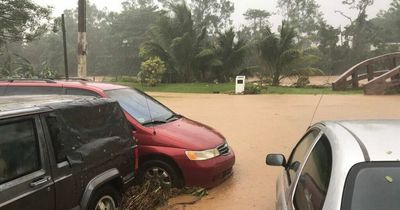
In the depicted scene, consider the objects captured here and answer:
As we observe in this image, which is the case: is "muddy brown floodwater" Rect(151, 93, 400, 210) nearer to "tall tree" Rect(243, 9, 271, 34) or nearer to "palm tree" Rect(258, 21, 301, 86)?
"palm tree" Rect(258, 21, 301, 86)

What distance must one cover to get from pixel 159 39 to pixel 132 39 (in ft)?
89.8

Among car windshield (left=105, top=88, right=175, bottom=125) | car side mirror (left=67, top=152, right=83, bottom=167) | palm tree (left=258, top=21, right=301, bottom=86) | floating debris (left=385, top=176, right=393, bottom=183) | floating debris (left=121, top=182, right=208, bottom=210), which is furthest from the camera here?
palm tree (left=258, top=21, right=301, bottom=86)

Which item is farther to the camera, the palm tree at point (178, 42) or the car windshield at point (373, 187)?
the palm tree at point (178, 42)

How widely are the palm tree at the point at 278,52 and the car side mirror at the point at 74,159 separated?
25.8 m

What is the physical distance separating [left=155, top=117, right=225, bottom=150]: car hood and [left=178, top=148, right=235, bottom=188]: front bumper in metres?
0.21

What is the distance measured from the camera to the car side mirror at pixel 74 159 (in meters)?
4.20

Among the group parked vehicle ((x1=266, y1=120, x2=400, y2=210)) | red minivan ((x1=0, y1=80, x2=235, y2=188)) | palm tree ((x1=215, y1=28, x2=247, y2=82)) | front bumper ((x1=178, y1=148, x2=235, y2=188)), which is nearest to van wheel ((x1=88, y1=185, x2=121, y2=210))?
red minivan ((x1=0, y1=80, x2=235, y2=188))

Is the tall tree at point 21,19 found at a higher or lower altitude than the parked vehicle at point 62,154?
higher

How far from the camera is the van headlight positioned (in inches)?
256

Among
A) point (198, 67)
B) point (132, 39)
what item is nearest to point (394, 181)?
point (198, 67)

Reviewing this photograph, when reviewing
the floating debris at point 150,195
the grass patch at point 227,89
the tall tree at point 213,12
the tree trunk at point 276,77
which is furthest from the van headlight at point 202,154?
the tall tree at point 213,12

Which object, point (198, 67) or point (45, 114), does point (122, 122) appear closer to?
point (45, 114)

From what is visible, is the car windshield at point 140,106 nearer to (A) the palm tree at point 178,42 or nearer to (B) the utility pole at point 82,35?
(B) the utility pole at point 82,35

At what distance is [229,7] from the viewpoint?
72.6m
